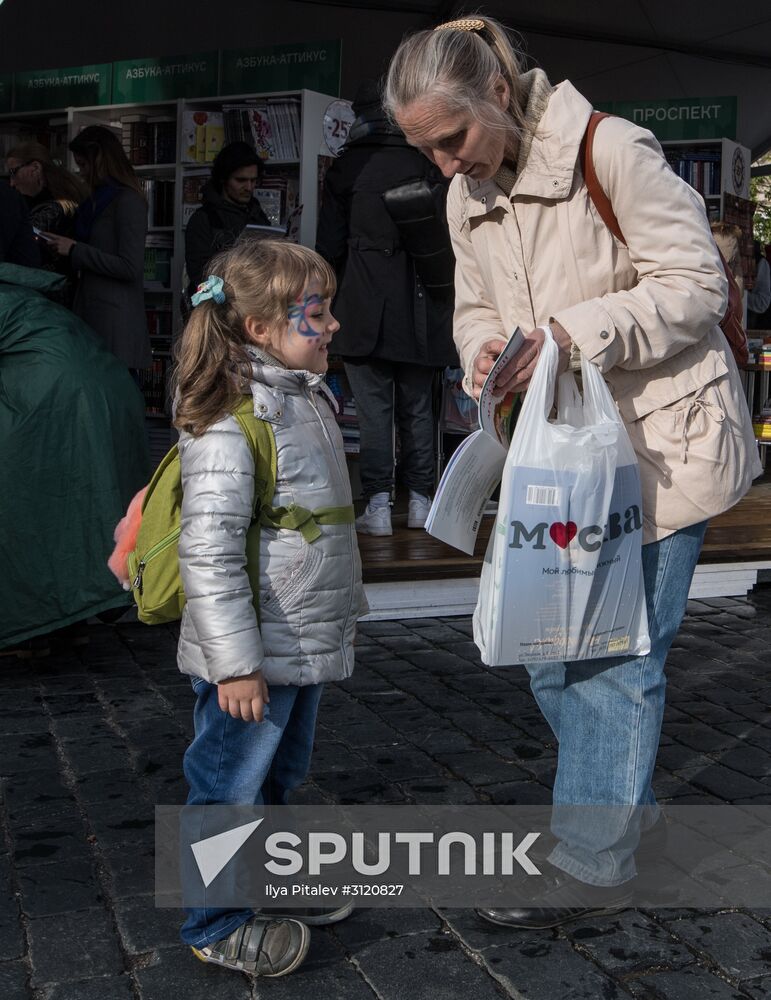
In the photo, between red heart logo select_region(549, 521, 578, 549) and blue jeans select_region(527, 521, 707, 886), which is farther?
blue jeans select_region(527, 521, 707, 886)

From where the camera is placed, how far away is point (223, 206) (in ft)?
23.5

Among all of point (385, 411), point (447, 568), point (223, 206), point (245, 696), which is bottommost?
point (447, 568)

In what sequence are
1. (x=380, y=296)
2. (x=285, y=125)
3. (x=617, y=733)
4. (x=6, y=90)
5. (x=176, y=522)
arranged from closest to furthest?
(x=176, y=522) < (x=617, y=733) < (x=380, y=296) < (x=285, y=125) < (x=6, y=90)

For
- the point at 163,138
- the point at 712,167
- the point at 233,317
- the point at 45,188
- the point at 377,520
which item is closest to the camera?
the point at 233,317

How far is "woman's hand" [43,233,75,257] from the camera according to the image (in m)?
6.27

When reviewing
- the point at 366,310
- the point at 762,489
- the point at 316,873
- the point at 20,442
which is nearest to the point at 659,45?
the point at 762,489

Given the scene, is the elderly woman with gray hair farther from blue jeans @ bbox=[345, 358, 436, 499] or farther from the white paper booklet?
blue jeans @ bbox=[345, 358, 436, 499]

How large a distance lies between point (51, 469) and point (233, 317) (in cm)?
246

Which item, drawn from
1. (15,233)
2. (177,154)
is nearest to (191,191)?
(177,154)

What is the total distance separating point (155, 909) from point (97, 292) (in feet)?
14.4

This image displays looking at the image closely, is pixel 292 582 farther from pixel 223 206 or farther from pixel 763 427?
pixel 763 427

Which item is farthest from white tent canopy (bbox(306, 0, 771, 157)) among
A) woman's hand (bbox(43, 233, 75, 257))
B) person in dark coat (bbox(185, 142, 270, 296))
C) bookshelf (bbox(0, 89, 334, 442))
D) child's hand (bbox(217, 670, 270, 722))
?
child's hand (bbox(217, 670, 270, 722))

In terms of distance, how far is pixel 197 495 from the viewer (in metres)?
2.28

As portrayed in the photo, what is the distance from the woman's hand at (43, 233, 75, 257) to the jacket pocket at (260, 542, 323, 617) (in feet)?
14.3
